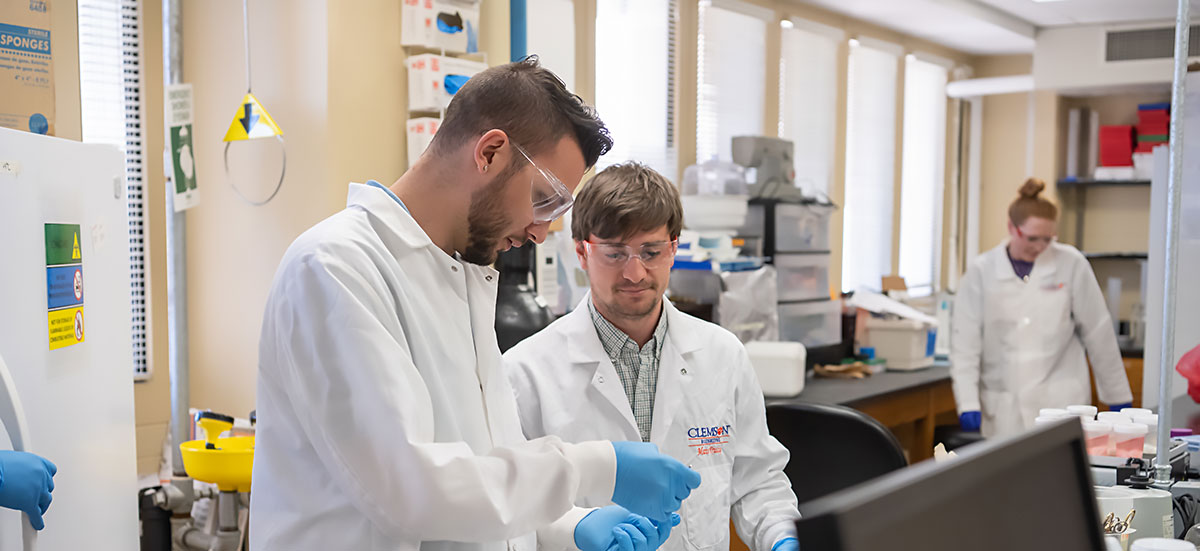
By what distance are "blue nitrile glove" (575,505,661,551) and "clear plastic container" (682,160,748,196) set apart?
301 centimetres

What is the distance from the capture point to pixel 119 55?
9.89 feet

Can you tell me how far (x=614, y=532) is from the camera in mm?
1407

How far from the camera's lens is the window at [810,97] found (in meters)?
5.20

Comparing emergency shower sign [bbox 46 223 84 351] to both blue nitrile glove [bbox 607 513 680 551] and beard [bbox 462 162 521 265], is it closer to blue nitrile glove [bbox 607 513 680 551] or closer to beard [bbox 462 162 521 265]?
beard [bbox 462 162 521 265]

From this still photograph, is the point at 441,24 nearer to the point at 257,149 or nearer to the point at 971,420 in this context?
the point at 257,149

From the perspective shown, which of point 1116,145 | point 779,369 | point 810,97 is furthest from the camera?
point 1116,145

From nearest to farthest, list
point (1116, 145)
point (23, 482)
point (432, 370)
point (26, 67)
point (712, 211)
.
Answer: point (432, 370)
point (23, 482)
point (26, 67)
point (712, 211)
point (1116, 145)

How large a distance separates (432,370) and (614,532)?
42 cm

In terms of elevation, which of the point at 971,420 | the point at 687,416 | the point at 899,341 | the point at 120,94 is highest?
the point at 120,94

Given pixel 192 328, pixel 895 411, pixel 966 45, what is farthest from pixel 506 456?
pixel 966 45

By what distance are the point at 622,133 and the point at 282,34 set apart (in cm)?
176

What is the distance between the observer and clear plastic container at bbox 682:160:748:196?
4344mm

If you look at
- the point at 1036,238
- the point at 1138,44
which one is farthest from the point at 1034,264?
the point at 1138,44

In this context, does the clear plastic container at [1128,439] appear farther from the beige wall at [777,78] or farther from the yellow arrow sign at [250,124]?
the beige wall at [777,78]
